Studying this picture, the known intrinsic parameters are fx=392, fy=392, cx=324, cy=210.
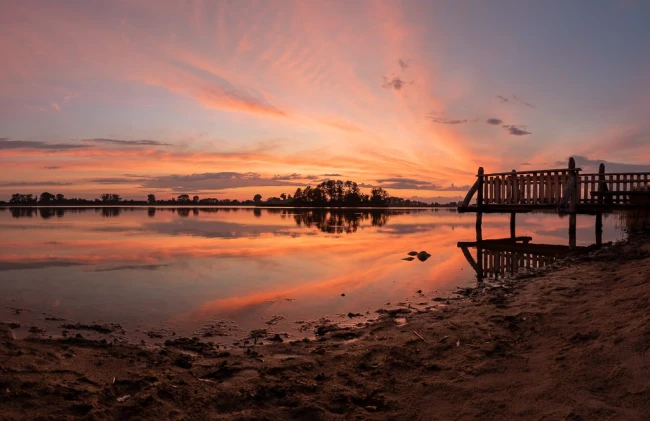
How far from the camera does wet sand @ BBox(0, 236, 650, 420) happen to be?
359 centimetres

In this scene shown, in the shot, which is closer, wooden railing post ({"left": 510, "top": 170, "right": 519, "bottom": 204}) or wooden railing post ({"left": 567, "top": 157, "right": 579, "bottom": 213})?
wooden railing post ({"left": 567, "top": 157, "right": 579, "bottom": 213})

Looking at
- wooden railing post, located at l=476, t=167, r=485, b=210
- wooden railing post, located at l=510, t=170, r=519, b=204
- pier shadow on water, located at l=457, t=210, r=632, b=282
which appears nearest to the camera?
pier shadow on water, located at l=457, t=210, r=632, b=282

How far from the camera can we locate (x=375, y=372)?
4.59 metres

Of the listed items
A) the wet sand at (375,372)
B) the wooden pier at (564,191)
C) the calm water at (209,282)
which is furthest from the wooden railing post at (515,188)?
the wet sand at (375,372)

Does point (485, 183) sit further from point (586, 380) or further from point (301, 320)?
point (586, 380)

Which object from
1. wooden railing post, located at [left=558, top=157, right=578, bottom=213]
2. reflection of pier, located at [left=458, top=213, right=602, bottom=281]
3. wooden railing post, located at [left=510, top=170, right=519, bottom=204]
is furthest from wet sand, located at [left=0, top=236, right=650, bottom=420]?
wooden railing post, located at [left=510, top=170, right=519, bottom=204]

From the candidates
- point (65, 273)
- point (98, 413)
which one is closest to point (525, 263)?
point (98, 413)

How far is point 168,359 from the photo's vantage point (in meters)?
5.09

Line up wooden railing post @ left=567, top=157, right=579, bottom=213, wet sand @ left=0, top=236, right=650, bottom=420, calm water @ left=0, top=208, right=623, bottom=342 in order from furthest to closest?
wooden railing post @ left=567, top=157, right=579, bottom=213
calm water @ left=0, top=208, right=623, bottom=342
wet sand @ left=0, top=236, right=650, bottom=420

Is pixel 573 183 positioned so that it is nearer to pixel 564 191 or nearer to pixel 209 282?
pixel 564 191

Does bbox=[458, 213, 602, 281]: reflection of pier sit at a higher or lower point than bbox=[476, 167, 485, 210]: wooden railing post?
lower

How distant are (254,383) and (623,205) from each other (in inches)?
875

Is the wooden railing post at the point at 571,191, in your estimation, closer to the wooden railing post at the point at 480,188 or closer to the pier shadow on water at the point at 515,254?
the pier shadow on water at the point at 515,254

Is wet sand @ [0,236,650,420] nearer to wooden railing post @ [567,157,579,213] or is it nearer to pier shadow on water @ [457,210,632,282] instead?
pier shadow on water @ [457,210,632,282]
